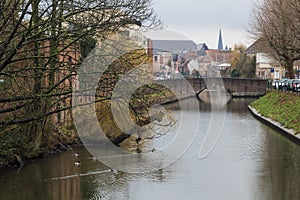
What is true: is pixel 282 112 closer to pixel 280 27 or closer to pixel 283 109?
pixel 283 109

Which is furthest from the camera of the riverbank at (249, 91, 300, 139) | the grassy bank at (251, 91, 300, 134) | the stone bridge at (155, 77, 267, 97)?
the stone bridge at (155, 77, 267, 97)

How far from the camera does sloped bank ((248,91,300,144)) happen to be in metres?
25.1

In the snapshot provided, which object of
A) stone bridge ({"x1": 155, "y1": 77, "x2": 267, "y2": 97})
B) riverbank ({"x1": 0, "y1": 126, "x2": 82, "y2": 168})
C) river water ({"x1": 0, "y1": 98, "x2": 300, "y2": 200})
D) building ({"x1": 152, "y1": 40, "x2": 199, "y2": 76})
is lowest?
river water ({"x1": 0, "y1": 98, "x2": 300, "y2": 200})

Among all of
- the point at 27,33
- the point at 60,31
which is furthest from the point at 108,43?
the point at 27,33

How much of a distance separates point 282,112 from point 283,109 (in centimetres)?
48

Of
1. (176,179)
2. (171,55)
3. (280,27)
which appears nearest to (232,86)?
(171,55)

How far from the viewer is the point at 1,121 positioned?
54.7 feet

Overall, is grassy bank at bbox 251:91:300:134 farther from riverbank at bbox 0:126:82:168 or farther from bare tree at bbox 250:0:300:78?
riverbank at bbox 0:126:82:168

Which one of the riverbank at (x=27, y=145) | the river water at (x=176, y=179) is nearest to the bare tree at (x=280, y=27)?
the river water at (x=176, y=179)

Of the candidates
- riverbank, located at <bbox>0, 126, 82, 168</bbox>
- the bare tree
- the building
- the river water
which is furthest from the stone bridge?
the river water

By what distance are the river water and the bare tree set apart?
29.6 feet

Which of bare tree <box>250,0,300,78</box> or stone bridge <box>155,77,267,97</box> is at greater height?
bare tree <box>250,0,300,78</box>

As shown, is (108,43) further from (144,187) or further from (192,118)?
(192,118)

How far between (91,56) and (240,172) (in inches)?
225
